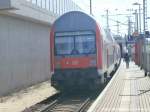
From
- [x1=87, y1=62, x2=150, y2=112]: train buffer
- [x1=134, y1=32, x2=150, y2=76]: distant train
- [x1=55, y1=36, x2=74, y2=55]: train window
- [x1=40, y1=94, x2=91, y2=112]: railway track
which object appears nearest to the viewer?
[x1=87, y1=62, x2=150, y2=112]: train buffer

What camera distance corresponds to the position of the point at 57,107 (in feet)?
63.6

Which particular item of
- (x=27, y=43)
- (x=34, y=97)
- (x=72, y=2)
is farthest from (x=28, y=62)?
(x=72, y=2)

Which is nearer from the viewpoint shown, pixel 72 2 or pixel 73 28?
pixel 73 28

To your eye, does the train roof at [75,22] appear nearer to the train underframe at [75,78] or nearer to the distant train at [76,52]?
the distant train at [76,52]

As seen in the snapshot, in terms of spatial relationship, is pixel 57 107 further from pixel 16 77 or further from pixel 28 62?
pixel 28 62

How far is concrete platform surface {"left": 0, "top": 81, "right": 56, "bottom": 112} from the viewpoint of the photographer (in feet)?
64.8

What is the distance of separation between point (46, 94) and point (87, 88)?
2635 millimetres

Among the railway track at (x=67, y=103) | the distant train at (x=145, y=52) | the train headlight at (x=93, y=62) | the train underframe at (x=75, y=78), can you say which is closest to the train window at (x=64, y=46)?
the train underframe at (x=75, y=78)

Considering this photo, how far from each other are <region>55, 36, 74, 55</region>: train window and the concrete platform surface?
2.22 metres

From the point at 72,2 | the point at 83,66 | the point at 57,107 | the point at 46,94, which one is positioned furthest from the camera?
the point at 72,2

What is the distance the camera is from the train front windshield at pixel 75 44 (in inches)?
905

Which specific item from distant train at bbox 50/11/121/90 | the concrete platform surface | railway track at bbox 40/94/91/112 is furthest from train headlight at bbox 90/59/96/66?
the concrete platform surface

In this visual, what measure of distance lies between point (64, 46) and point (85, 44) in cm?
92

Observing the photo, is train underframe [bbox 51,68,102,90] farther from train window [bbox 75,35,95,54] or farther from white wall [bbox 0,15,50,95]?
white wall [bbox 0,15,50,95]
